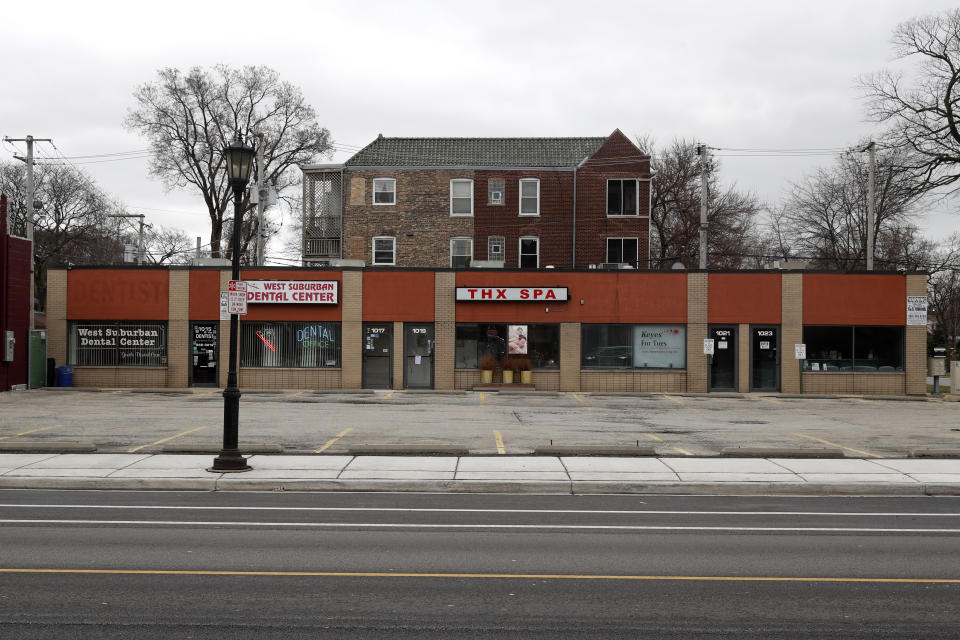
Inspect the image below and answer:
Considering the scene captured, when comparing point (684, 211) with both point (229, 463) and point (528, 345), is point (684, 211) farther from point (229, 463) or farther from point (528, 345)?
point (229, 463)

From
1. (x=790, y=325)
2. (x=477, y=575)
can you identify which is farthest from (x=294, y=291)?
(x=477, y=575)

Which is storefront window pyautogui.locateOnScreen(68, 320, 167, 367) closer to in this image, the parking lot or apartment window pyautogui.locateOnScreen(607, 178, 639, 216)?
the parking lot

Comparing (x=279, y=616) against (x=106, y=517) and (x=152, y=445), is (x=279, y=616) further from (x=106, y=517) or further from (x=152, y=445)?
(x=152, y=445)

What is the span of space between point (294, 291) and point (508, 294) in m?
8.75

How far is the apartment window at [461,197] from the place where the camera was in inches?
1768

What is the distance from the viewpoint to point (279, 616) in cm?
673

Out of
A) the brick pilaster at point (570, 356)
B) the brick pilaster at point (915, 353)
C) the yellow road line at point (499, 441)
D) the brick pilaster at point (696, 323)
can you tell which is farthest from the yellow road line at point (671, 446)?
the brick pilaster at point (915, 353)

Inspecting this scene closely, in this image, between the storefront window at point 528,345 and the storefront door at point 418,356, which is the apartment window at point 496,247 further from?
the storefront door at point 418,356

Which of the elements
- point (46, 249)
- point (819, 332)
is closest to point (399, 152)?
point (819, 332)

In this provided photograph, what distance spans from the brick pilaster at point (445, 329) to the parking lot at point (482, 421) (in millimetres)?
1808

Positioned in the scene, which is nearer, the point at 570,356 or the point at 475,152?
the point at 570,356

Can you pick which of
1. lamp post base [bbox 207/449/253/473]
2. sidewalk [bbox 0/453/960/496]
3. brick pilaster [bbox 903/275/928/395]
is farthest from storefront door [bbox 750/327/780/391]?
lamp post base [bbox 207/449/253/473]

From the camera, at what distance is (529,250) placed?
45.2m

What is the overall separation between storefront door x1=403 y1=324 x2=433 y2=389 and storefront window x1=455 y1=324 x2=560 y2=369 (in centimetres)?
117
